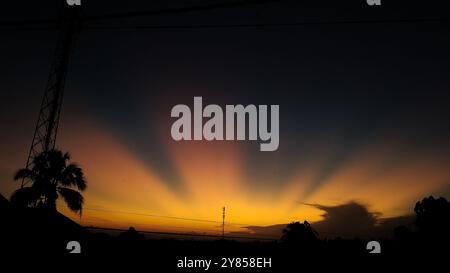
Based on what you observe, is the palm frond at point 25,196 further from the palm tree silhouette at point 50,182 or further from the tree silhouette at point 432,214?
the tree silhouette at point 432,214

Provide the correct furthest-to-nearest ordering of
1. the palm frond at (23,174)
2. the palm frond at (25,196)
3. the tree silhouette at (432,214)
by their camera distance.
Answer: the tree silhouette at (432,214) < the palm frond at (23,174) < the palm frond at (25,196)

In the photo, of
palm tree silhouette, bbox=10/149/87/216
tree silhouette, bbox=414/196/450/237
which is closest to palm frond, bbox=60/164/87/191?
palm tree silhouette, bbox=10/149/87/216

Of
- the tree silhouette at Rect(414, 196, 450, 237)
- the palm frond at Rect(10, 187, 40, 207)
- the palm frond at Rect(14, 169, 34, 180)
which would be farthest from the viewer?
the tree silhouette at Rect(414, 196, 450, 237)

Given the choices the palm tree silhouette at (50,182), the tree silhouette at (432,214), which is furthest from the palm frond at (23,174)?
the tree silhouette at (432,214)

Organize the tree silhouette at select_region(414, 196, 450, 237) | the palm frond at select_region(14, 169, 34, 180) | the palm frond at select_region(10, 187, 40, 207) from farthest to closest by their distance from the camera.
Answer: the tree silhouette at select_region(414, 196, 450, 237) → the palm frond at select_region(14, 169, 34, 180) → the palm frond at select_region(10, 187, 40, 207)

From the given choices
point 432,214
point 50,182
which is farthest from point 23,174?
point 432,214

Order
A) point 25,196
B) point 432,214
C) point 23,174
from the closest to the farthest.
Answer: point 25,196 < point 23,174 < point 432,214

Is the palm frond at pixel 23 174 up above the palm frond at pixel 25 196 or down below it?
above

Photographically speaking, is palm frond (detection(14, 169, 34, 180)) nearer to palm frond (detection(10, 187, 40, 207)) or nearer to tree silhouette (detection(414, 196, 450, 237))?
palm frond (detection(10, 187, 40, 207))

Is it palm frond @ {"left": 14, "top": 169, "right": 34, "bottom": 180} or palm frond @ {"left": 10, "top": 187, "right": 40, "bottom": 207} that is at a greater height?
palm frond @ {"left": 14, "top": 169, "right": 34, "bottom": 180}

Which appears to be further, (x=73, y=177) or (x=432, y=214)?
(x=432, y=214)

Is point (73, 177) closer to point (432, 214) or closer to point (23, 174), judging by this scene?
point (23, 174)
